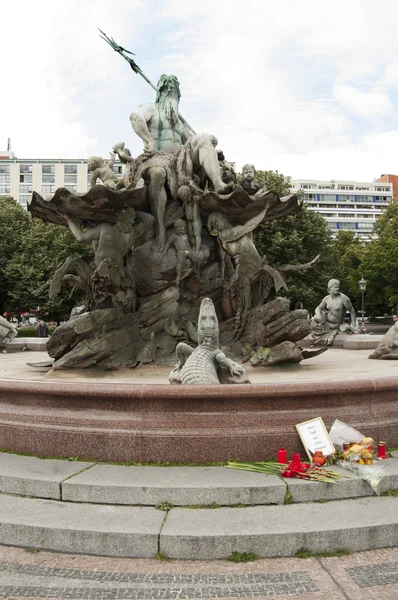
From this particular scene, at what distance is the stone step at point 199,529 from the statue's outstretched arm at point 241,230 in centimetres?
629

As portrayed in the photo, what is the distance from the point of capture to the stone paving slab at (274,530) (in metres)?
4.11

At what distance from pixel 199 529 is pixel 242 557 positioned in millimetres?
373

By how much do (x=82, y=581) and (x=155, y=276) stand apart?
6.97 metres

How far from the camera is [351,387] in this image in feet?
19.1

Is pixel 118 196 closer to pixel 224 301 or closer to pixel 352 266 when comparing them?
pixel 224 301

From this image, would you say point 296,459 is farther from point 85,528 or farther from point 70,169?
point 70,169

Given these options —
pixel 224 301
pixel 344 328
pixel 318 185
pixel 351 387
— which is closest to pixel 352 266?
pixel 344 328

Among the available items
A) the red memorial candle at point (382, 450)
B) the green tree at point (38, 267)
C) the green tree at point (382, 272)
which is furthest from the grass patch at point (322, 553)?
the green tree at point (382, 272)

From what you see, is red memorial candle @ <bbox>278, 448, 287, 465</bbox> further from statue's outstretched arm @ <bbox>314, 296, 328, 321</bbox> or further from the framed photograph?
statue's outstretched arm @ <bbox>314, 296, 328, 321</bbox>

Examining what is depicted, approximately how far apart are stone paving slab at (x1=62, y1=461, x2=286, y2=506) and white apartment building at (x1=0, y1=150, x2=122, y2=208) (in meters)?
115

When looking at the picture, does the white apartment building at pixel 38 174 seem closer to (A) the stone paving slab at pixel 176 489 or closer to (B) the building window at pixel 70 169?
(B) the building window at pixel 70 169

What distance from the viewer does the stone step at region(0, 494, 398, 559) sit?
412 centimetres

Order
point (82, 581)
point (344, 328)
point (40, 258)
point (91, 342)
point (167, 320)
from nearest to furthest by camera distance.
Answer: point (82, 581), point (91, 342), point (167, 320), point (344, 328), point (40, 258)

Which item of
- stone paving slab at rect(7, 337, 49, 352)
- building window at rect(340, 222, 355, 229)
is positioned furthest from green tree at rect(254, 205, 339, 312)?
building window at rect(340, 222, 355, 229)
